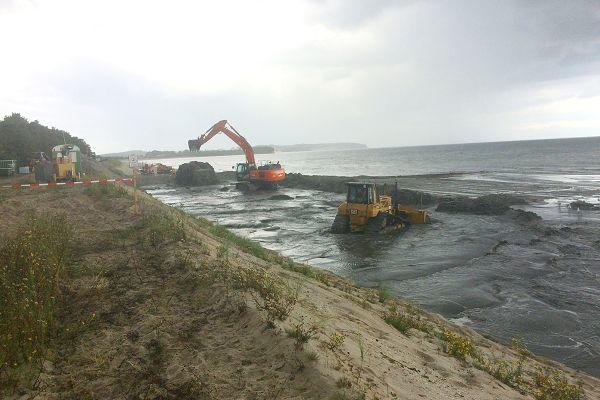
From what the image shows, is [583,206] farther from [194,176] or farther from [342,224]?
[194,176]

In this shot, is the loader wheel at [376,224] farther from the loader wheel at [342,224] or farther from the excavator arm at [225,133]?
the excavator arm at [225,133]

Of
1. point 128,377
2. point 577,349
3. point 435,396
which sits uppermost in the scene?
point 128,377

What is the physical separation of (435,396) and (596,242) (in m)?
17.9

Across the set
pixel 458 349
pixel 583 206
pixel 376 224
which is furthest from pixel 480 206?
pixel 458 349

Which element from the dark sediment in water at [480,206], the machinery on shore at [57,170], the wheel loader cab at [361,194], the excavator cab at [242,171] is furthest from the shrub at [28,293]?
the excavator cab at [242,171]

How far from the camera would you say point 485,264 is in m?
14.9

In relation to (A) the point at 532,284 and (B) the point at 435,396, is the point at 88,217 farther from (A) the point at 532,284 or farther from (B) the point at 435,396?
(A) the point at 532,284

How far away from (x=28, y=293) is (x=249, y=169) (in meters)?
37.6

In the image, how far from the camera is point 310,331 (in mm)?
4574

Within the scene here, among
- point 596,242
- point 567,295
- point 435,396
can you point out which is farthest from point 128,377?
point 596,242

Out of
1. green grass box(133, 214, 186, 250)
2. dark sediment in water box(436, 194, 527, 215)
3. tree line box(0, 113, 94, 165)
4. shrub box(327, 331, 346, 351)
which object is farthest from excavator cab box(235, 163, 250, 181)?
shrub box(327, 331, 346, 351)

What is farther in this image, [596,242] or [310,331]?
[596,242]

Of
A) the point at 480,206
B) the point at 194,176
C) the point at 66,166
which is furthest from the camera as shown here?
the point at 194,176

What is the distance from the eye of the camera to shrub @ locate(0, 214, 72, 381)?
4.34m
